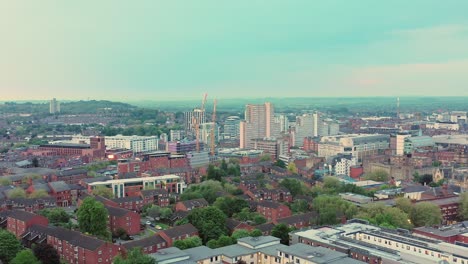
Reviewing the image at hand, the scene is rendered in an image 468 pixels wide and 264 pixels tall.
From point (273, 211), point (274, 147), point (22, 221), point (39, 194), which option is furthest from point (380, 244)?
point (274, 147)

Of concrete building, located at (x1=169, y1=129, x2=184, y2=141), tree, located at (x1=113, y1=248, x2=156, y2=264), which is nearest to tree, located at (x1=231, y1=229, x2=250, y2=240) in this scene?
tree, located at (x1=113, y1=248, x2=156, y2=264)

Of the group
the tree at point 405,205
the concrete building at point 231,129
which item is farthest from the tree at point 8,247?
the concrete building at point 231,129

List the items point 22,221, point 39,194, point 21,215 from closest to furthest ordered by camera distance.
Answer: point 22,221
point 21,215
point 39,194

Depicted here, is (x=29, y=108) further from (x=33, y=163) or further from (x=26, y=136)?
(x=33, y=163)

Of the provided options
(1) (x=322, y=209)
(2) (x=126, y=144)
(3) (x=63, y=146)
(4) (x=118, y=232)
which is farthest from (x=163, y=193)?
(2) (x=126, y=144)

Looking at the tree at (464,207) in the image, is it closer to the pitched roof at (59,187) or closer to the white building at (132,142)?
the pitched roof at (59,187)

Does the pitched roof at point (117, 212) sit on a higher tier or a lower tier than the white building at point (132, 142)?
higher

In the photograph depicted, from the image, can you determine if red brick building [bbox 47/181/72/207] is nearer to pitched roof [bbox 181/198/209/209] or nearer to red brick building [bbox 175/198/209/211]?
red brick building [bbox 175/198/209/211]

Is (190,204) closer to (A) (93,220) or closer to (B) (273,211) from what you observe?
(B) (273,211)
